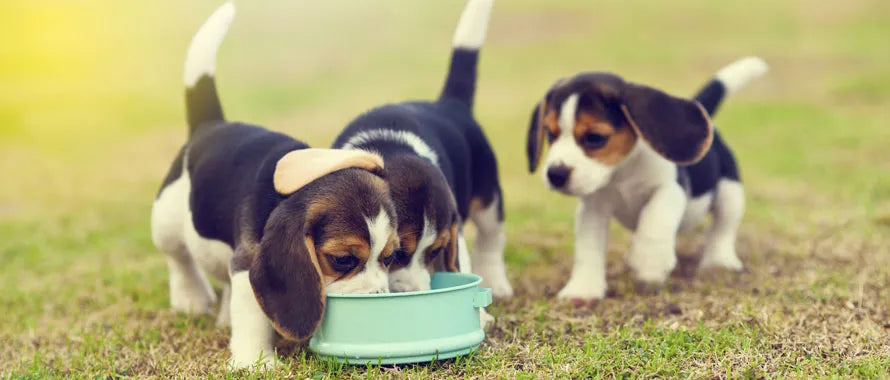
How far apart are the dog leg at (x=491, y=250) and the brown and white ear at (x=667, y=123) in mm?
926

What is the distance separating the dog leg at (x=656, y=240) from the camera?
16.1 feet

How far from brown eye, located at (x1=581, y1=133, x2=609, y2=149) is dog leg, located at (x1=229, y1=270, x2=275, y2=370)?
6.26 ft

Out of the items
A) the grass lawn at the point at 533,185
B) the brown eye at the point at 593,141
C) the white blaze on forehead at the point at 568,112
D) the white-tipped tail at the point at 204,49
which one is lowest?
the grass lawn at the point at 533,185

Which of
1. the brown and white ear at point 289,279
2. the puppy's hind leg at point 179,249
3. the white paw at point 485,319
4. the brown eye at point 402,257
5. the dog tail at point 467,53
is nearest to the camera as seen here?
the brown and white ear at point 289,279

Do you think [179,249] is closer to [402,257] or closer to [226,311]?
[226,311]

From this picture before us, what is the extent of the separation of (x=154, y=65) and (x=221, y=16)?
16.5 meters

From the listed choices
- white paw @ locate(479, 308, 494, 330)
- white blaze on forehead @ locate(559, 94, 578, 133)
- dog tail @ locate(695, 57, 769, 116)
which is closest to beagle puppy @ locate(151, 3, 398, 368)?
white paw @ locate(479, 308, 494, 330)

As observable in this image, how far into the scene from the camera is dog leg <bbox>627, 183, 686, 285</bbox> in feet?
16.1

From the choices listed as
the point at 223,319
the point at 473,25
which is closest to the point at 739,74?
the point at 473,25

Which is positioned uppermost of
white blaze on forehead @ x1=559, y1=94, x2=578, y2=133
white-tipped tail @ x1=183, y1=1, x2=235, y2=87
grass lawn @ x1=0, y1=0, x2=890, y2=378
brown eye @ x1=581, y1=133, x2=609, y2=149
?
white-tipped tail @ x1=183, y1=1, x2=235, y2=87

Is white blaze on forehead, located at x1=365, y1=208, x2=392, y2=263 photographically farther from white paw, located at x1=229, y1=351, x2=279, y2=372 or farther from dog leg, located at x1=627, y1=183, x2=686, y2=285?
dog leg, located at x1=627, y1=183, x2=686, y2=285

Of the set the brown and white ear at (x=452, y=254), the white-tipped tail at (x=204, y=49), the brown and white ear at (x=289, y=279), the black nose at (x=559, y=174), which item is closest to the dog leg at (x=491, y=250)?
the black nose at (x=559, y=174)

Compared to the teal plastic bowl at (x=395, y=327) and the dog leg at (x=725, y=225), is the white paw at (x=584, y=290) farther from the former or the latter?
the teal plastic bowl at (x=395, y=327)

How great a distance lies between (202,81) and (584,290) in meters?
2.31
